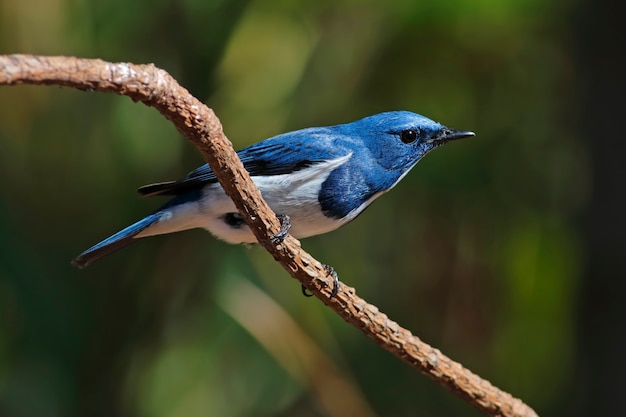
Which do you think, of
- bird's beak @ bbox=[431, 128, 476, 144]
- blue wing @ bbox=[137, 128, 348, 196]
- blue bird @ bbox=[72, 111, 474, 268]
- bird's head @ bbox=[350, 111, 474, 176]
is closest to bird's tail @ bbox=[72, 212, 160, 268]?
blue bird @ bbox=[72, 111, 474, 268]

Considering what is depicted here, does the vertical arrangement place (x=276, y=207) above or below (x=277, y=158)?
below

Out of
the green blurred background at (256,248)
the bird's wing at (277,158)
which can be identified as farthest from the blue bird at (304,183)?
the green blurred background at (256,248)

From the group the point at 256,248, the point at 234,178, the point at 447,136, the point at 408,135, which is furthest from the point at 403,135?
the point at 234,178

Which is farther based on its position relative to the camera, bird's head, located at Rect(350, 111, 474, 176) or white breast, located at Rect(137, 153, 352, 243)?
bird's head, located at Rect(350, 111, 474, 176)

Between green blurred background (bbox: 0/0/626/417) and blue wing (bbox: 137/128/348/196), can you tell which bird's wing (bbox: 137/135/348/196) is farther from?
green blurred background (bbox: 0/0/626/417)

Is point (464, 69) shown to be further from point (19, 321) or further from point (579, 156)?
point (19, 321)

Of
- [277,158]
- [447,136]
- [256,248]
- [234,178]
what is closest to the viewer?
[234,178]

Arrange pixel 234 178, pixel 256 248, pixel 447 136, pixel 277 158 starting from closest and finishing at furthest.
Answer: pixel 234 178
pixel 277 158
pixel 447 136
pixel 256 248

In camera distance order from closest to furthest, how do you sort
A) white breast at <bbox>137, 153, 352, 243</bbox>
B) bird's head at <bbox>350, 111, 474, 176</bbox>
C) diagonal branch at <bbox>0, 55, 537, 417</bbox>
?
1. diagonal branch at <bbox>0, 55, 537, 417</bbox>
2. white breast at <bbox>137, 153, 352, 243</bbox>
3. bird's head at <bbox>350, 111, 474, 176</bbox>

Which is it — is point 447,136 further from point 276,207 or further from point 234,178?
point 234,178
